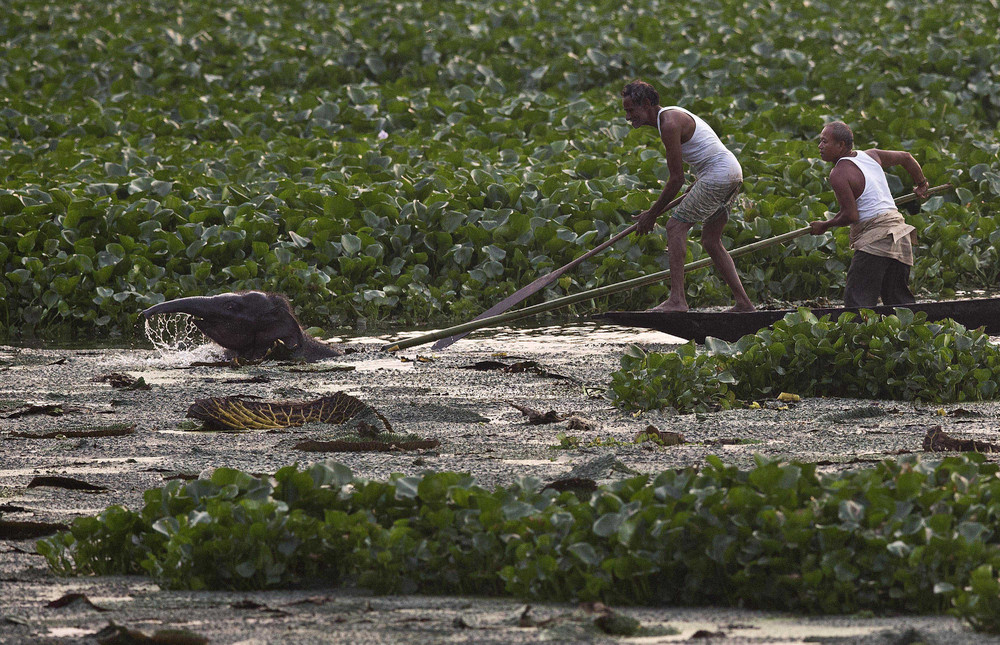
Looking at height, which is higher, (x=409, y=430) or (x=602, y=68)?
(x=602, y=68)

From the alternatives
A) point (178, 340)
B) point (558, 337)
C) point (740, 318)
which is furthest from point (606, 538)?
point (178, 340)

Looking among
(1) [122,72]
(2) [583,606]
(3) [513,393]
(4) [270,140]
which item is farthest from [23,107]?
(2) [583,606]

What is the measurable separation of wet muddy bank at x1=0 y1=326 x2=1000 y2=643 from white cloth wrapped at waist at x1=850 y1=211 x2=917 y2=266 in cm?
137

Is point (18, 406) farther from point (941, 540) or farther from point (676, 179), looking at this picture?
point (941, 540)

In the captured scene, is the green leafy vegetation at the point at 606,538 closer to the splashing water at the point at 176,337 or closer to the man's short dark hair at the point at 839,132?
the man's short dark hair at the point at 839,132

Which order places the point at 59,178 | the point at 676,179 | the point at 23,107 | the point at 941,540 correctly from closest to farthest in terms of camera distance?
the point at 941,540, the point at 676,179, the point at 59,178, the point at 23,107

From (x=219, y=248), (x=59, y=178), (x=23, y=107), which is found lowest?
(x=219, y=248)

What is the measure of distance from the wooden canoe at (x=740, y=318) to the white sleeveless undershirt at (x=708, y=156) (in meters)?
1.00

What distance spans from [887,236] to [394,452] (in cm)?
370

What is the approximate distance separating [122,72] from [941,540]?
50.3 feet

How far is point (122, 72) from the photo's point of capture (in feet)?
53.6

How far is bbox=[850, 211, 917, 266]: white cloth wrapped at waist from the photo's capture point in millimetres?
7117

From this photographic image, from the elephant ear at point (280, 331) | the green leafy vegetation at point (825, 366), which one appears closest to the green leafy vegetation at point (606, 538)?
the green leafy vegetation at point (825, 366)

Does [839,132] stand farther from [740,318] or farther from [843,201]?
[740,318]
